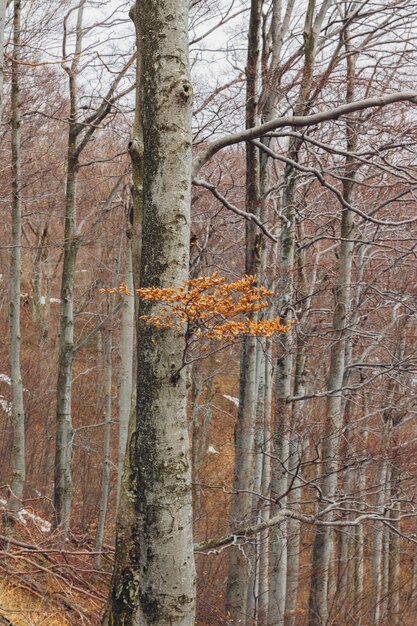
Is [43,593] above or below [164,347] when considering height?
below

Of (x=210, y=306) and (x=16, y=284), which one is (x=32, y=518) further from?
(x=210, y=306)

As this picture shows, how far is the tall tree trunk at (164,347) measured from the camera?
2760 mm

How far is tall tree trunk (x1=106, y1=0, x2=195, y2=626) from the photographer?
2760mm

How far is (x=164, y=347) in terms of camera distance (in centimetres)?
282

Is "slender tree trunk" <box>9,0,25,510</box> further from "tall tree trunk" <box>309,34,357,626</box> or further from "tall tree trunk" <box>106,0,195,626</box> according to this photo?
"tall tree trunk" <box>106,0,195,626</box>

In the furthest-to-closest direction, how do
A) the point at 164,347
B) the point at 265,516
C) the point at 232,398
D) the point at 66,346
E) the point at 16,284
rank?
the point at 232,398
the point at 265,516
the point at 66,346
the point at 16,284
the point at 164,347

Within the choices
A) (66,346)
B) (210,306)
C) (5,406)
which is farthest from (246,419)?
(5,406)

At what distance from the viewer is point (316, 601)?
7.99 metres

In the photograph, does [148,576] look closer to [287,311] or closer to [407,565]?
[287,311]

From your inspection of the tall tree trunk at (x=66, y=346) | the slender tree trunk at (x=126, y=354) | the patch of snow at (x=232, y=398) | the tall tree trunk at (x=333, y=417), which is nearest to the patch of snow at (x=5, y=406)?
the tall tree trunk at (x=66, y=346)

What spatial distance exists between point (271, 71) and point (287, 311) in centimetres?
291

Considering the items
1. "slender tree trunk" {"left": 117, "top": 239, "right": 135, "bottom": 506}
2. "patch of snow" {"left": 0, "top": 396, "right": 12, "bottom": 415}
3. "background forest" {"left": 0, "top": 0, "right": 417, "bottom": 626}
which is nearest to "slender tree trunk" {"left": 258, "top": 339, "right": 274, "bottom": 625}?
"background forest" {"left": 0, "top": 0, "right": 417, "bottom": 626}

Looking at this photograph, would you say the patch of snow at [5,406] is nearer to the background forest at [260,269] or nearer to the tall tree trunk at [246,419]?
the background forest at [260,269]

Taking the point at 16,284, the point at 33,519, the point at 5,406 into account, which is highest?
the point at 16,284
